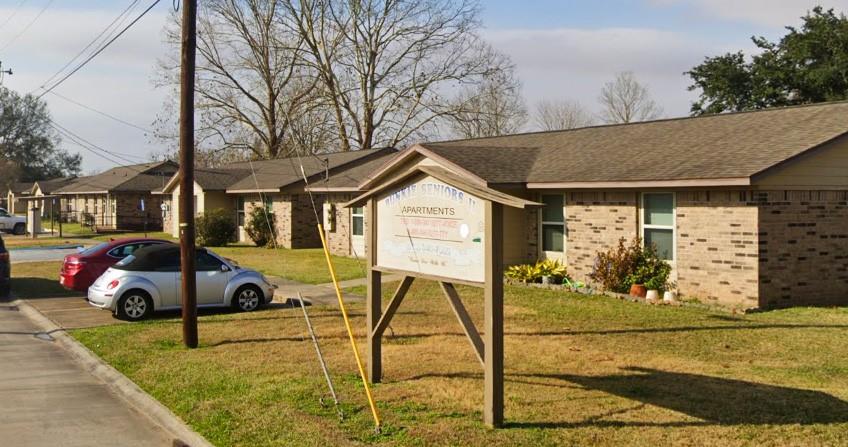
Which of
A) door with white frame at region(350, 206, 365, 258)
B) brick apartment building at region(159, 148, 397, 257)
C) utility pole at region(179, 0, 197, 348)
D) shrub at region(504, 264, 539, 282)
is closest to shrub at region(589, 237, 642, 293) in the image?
shrub at region(504, 264, 539, 282)

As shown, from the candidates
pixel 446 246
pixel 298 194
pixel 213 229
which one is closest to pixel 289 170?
pixel 298 194

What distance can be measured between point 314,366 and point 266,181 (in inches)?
1071

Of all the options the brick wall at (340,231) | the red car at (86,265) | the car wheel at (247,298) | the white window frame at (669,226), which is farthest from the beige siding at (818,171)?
the brick wall at (340,231)

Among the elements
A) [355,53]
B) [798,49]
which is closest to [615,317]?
[798,49]

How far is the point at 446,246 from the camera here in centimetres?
827

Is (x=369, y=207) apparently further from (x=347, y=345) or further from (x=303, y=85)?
(x=303, y=85)

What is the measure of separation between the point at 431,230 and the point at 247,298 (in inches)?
359

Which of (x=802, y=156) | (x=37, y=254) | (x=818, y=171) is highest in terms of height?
(x=802, y=156)

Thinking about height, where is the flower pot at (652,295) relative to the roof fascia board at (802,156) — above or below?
below

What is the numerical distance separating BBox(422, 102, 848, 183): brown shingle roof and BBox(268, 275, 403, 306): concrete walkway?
14.2ft

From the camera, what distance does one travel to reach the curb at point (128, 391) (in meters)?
7.84

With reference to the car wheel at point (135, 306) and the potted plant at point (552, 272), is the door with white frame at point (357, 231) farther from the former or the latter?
the car wheel at point (135, 306)

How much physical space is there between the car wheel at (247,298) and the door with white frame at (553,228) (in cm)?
791

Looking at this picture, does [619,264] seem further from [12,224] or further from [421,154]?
[12,224]
